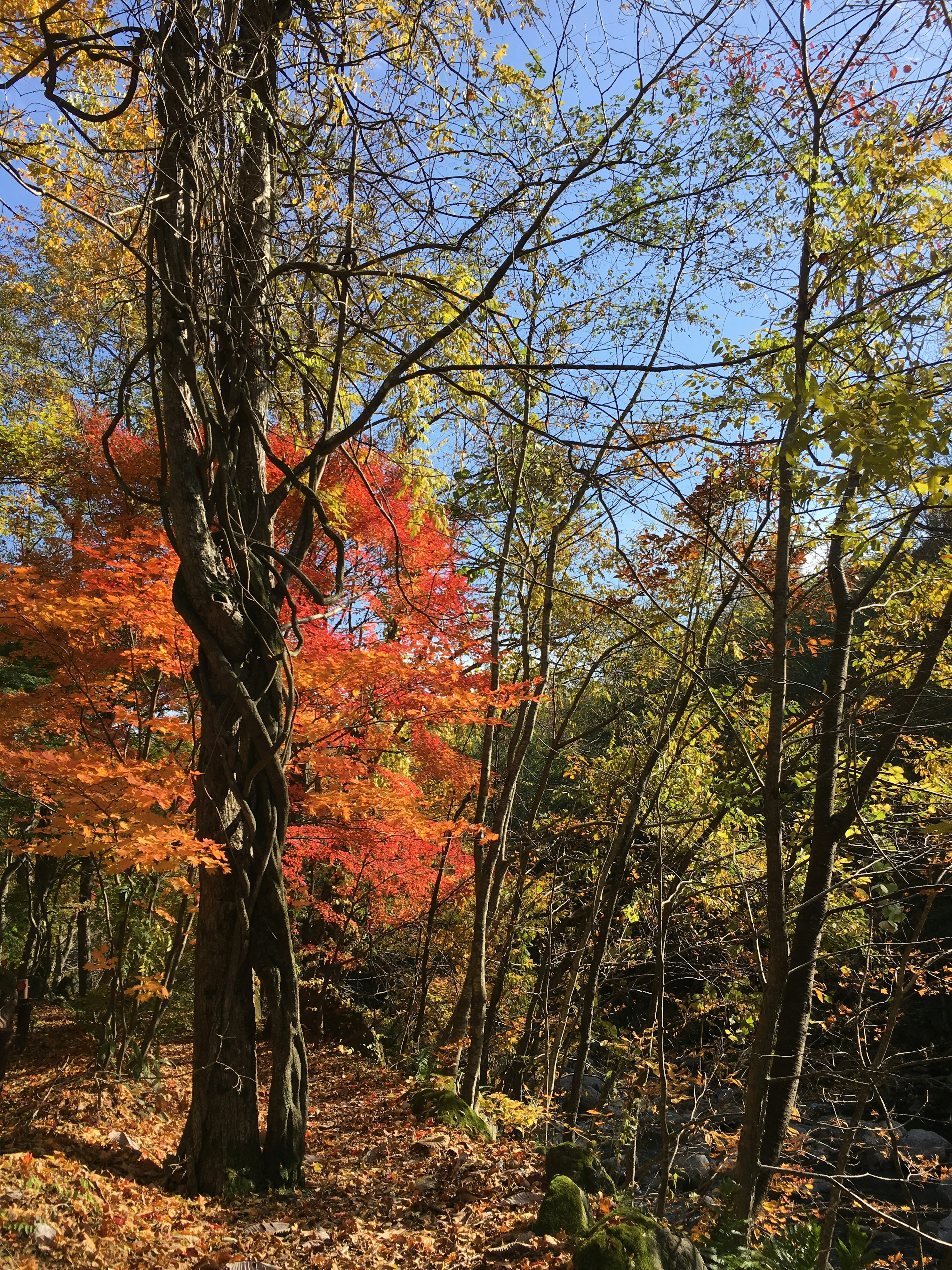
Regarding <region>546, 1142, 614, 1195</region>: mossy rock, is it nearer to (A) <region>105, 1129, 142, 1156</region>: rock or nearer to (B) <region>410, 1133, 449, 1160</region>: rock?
(B) <region>410, 1133, 449, 1160</region>: rock

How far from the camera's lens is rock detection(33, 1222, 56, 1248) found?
274 cm

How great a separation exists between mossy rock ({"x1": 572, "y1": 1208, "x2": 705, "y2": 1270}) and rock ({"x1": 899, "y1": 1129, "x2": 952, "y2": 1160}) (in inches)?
380

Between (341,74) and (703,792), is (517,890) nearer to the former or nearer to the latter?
(703,792)

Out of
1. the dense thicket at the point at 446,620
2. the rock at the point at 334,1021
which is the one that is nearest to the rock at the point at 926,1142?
the dense thicket at the point at 446,620

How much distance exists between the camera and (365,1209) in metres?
3.96

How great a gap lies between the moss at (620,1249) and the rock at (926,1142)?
32.7 ft

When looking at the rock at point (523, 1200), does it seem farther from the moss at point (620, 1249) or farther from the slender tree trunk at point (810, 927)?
the slender tree trunk at point (810, 927)

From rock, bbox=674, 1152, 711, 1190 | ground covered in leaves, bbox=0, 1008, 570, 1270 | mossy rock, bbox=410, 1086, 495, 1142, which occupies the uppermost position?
ground covered in leaves, bbox=0, 1008, 570, 1270

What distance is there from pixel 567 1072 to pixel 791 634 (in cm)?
859

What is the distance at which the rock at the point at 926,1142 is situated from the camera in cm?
1110

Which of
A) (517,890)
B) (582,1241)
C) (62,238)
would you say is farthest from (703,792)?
(62,238)

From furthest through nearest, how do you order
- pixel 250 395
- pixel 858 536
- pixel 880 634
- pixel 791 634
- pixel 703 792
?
1. pixel 791 634
2. pixel 703 792
3. pixel 880 634
4. pixel 250 395
5. pixel 858 536

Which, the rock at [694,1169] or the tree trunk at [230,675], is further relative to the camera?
the rock at [694,1169]

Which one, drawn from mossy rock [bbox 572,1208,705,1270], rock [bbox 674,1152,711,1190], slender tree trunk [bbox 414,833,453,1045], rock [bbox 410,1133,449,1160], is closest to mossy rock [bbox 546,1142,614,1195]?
rock [bbox 410,1133,449,1160]
